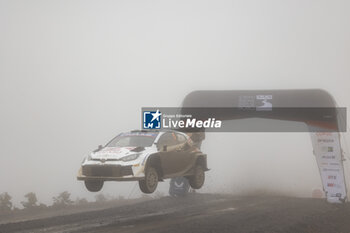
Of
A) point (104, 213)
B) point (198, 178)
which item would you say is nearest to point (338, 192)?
point (104, 213)

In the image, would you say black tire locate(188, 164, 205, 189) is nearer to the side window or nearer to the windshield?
the side window

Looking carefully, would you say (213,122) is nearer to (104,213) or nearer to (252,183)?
(104,213)

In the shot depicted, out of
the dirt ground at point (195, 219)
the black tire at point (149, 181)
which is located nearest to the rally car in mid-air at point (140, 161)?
the black tire at point (149, 181)

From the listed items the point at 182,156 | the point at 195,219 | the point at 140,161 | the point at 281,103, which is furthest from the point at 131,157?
the point at 281,103

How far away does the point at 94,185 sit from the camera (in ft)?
34.6

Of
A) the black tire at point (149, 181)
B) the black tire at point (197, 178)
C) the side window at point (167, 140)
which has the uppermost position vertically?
the side window at point (167, 140)

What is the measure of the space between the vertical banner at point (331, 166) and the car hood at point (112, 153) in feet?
46.4

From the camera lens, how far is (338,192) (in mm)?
23000

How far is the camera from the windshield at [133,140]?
1065cm

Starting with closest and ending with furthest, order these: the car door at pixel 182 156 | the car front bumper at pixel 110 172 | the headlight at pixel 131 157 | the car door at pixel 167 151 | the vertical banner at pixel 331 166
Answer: the car front bumper at pixel 110 172 < the headlight at pixel 131 157 < the car door at pixel 167 151 < the car door at pixel 182 156 < the vertical banner at pixel 331 166

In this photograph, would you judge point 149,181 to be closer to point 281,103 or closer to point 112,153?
point 112,153

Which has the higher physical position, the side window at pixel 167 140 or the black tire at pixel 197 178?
the side window at pixel 167 140

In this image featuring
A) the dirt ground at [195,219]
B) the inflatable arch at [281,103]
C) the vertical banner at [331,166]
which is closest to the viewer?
the inflatable arch at [281,103]

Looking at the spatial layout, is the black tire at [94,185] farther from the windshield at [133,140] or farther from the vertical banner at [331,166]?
the vertical banner at [331,166]
